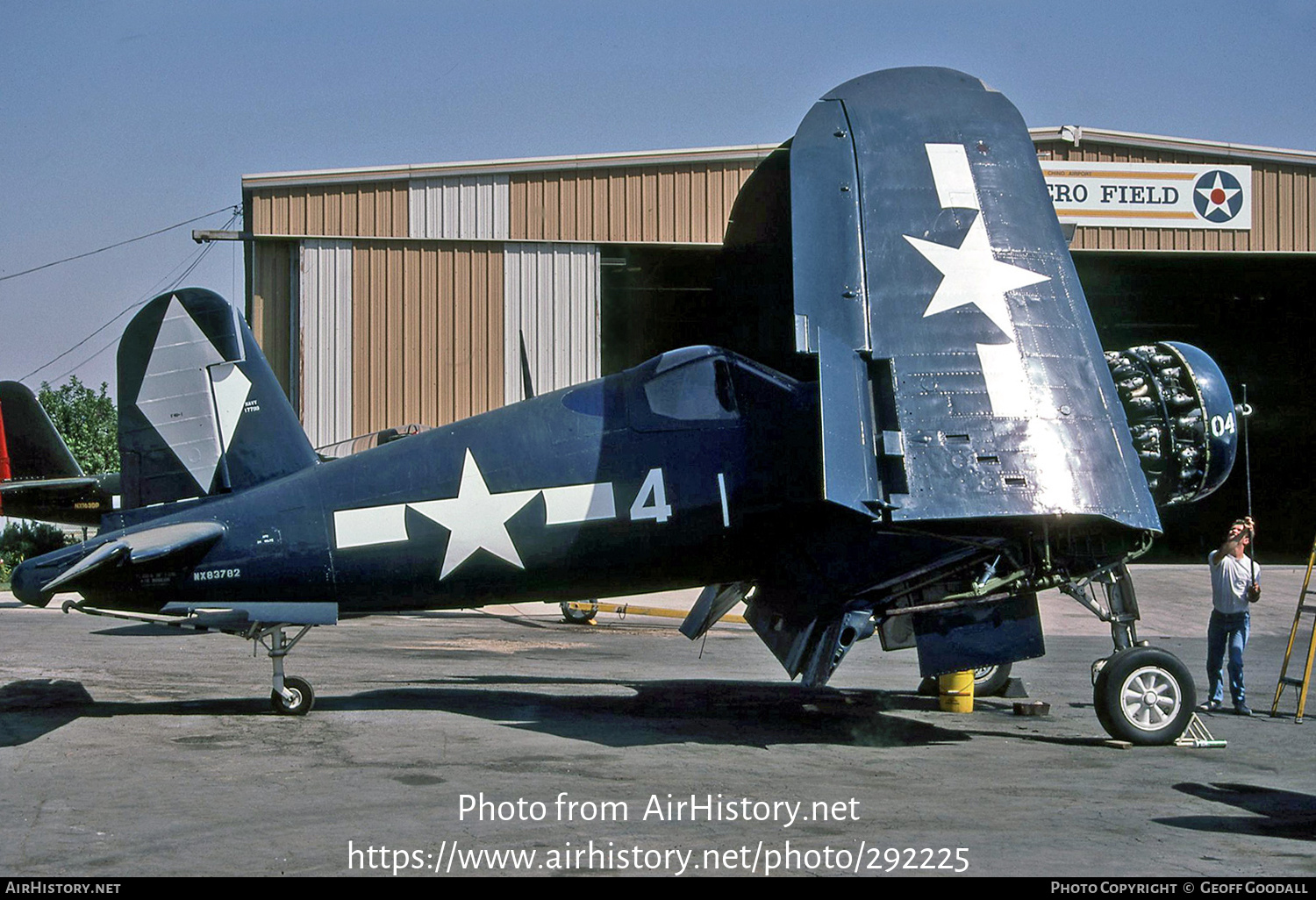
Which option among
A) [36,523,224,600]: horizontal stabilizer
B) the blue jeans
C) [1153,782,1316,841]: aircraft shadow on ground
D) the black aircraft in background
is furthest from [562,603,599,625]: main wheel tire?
[1153,782,1316,841]: aircraft shadow on ground

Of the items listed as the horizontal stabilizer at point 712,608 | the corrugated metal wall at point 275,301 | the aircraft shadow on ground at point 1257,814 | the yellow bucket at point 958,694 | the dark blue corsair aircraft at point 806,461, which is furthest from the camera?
the corrugated metal wall at point 275,301

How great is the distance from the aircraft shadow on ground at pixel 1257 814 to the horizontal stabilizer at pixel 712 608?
4.75 meters

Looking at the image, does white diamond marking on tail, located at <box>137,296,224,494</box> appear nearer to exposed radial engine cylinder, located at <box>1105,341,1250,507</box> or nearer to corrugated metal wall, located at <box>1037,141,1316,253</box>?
exposed radial engine cylinder, located at <box>1105,341,1250,507</box>

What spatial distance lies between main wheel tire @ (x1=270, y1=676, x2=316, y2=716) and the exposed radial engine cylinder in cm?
772

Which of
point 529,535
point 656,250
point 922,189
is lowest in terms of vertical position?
point 529,535

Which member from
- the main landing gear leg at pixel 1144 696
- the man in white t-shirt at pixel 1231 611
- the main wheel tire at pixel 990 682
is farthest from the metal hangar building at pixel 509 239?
the main landing gear leg at pixel 1144 696

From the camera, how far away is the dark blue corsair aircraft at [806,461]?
9.73 metres

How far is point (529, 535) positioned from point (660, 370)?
6.03 ft

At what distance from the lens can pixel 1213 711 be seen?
12352 mm

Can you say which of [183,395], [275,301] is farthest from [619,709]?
[275,301]

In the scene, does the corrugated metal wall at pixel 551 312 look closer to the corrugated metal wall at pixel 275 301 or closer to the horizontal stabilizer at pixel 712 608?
the corrugated metal wall at pixel 275 301

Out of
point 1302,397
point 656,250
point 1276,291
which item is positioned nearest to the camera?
point 656,250

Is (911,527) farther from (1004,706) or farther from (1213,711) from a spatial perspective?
(1213,711)
